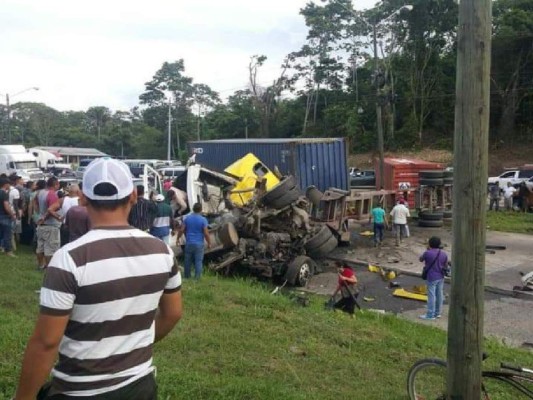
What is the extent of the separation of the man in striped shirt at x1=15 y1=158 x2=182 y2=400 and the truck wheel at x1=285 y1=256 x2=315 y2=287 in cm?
987

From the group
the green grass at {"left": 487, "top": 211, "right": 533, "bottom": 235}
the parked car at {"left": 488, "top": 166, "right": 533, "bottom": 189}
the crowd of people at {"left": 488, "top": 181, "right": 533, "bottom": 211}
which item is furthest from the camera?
the parked car at {"left": 488, "top": 166, "right": 533, "bottom": 189}

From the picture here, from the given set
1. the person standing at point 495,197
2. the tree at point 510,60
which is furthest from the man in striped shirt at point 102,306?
the tree at point 510,60

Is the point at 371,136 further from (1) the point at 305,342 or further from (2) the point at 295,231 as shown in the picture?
(1) the point at 305,342

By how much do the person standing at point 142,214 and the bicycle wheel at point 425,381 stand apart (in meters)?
6.59

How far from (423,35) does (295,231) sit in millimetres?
36136

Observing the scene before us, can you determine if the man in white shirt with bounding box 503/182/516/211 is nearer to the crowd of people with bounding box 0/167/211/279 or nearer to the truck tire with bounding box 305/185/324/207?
the truck tire with bounding box 305/185/324/207

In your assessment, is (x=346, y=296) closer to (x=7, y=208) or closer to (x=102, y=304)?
(x=7, y=208)

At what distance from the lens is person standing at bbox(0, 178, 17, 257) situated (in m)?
10.5

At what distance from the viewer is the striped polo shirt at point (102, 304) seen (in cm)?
201

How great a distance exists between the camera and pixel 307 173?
17172 mm

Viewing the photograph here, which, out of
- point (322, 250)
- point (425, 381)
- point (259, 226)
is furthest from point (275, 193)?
point (425, 381)

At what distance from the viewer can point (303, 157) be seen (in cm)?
1702

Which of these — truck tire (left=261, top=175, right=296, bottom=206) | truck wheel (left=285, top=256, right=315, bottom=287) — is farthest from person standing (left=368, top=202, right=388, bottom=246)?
truck wheel (left=285, top=256, right=315, bottom=287)

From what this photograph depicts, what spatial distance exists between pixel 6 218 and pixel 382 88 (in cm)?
2277
